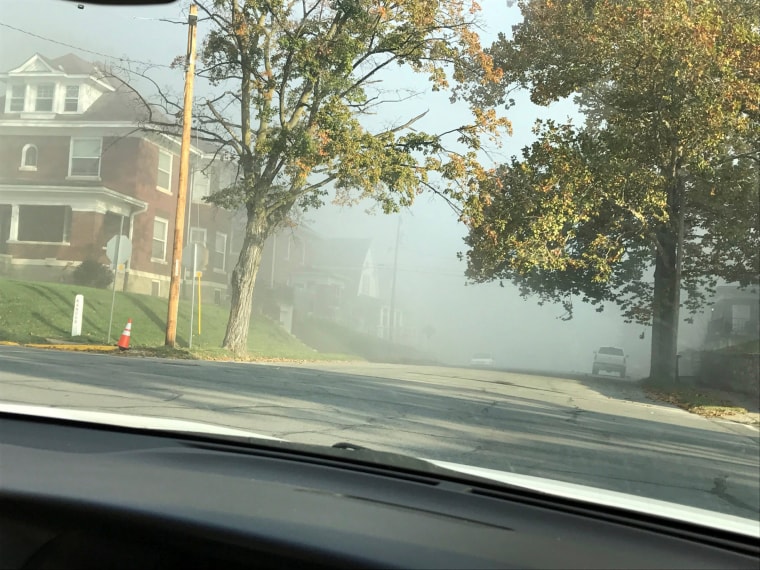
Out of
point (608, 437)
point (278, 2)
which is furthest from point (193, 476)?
point (278, 2)

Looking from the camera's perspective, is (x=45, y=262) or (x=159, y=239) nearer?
(x=45, y=262)

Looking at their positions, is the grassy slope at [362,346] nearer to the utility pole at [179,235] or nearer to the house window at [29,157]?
the house window at [29,157]

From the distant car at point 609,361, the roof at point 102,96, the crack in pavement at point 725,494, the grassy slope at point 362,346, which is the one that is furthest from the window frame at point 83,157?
the crack in pavement at point 725,494

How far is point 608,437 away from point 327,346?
5.83m

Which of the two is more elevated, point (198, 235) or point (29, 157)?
point (29, 157)

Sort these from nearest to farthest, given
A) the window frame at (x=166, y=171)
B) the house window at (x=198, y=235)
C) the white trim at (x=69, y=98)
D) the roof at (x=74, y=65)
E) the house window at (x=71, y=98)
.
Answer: the roof at (x=74, y=65) < the white trim at (x=69, y=98) < the house window at (x=71, y=98) < the window frame at (x=166, y=171) < the house window at (x=198, y=235)

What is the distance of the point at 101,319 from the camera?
1661cm

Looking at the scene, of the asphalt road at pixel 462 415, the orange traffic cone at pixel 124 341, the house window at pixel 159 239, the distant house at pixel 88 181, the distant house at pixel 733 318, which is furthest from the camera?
the house window at pixel 159 239

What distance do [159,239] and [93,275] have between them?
77.5 inches

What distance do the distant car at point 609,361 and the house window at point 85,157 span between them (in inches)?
384

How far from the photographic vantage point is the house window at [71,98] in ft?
37.7

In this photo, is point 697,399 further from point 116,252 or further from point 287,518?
point 116,252

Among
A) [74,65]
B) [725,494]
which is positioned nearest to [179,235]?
[74,65]

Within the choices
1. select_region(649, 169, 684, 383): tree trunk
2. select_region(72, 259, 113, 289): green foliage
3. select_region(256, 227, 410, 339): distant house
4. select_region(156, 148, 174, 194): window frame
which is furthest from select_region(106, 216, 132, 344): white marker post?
Answer: select_region(649, 169, 684, 383): tree trunk
